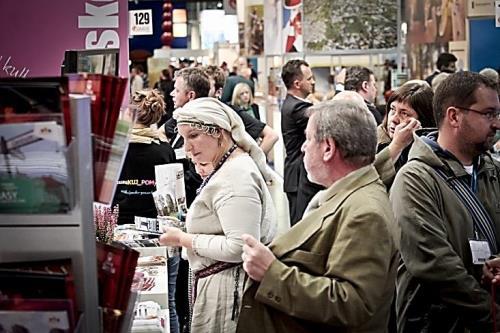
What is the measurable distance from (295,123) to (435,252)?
3784 mm

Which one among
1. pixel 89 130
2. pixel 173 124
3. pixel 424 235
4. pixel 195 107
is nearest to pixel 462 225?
pixel 424 235

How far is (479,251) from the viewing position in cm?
306

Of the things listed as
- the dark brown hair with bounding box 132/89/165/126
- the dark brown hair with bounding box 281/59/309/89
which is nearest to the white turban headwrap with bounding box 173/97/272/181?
the dark brown hair with bounding box 132/89/165/126

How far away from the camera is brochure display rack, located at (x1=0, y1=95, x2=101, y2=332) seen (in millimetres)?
1686

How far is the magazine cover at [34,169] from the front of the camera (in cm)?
166

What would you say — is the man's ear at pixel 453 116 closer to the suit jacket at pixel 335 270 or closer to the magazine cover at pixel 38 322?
the suit jacket at pixel 335 270

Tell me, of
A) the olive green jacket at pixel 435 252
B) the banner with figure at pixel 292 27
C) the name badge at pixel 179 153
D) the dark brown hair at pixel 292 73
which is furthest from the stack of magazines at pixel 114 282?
the banner with figure at pixel 292 27

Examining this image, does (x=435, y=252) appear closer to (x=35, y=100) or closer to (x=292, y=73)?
(x=35, y=100)

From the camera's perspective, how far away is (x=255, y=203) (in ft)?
10.7

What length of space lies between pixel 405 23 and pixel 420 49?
745 millimetres

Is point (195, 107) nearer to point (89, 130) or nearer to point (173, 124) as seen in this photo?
point (89, 130)

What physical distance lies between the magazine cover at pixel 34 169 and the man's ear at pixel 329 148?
107cm

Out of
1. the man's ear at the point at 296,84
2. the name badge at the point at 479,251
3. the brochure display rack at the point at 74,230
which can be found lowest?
the name badge at the point at 479,251

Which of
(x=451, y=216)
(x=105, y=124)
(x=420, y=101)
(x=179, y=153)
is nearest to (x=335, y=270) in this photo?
(x=451, y=216)
